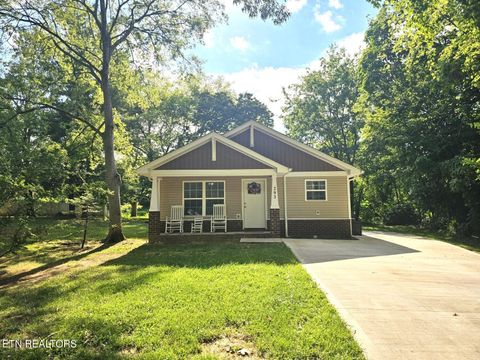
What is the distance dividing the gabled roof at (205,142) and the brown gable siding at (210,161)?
11 centimetres

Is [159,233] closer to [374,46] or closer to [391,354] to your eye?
[391,354]

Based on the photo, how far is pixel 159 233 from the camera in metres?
11.0

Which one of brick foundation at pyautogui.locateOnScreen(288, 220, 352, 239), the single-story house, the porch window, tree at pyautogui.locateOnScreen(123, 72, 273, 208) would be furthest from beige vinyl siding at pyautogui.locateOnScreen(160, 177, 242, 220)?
tree at pyautogui.locateOnScreen(123, 72, 273, 208)

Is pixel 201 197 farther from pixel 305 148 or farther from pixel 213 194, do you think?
pixel 305 148

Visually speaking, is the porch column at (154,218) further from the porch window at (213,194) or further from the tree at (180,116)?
the tree at (180,116)

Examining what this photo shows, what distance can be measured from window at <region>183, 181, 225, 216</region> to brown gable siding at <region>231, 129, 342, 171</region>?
2954mm

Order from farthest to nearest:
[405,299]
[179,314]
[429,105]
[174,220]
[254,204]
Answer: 1. [429,105]
2. [254,204]
3. [174,220]
4. [405,299]
5. [179,314]

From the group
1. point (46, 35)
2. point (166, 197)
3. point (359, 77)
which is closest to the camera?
point (166, 197)

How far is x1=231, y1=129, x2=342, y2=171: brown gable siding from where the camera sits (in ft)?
42.7

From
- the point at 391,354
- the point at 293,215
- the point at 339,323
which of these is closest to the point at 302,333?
the point at 339,323

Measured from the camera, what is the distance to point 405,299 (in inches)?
181

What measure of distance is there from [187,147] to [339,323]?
29.3 ft

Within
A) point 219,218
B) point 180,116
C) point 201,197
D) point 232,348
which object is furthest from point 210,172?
point 180,116

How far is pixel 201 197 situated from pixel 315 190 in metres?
5.11
